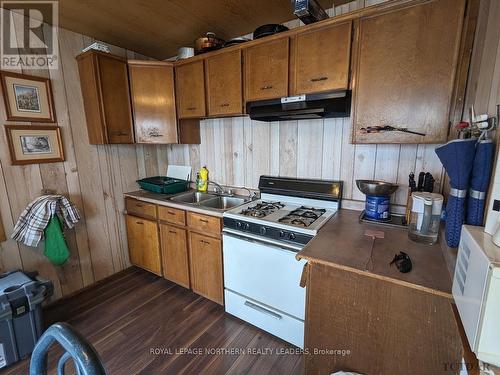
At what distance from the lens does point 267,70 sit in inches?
68.4

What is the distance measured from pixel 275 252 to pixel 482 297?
1.13 meters

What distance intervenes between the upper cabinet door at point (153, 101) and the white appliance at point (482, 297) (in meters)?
2.37

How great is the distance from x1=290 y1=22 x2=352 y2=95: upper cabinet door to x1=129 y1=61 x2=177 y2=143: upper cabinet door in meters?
1.30

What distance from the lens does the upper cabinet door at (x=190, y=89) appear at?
212 centimetres

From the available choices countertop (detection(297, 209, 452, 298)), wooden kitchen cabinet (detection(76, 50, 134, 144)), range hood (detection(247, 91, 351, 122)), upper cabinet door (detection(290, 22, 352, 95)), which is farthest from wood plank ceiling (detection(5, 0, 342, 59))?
countertop (detection(297, 209, 452, 298))

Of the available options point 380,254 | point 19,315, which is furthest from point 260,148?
point 19,315

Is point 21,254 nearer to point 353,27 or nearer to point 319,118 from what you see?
point 319,118

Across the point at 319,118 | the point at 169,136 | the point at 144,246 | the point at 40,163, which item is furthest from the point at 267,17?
the point at 144,246

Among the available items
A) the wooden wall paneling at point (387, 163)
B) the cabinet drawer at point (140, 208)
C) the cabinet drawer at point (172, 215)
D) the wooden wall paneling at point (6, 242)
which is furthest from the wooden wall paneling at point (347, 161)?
the wooden wall paneling at point (6, 242)

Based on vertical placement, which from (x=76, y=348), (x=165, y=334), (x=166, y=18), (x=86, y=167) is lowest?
(x=165, y=334)

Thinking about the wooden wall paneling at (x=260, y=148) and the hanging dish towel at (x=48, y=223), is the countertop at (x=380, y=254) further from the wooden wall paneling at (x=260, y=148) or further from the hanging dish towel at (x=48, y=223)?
the hanging dish towel at (x=48, y=223)

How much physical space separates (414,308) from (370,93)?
3.75 ft

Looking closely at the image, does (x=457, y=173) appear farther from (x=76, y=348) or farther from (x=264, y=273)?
(x=76, y=348)

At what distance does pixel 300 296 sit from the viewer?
153cm
